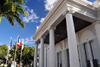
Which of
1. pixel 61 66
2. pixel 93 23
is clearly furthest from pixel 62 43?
pixel 93 23

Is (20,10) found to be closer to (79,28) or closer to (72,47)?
(72,47)

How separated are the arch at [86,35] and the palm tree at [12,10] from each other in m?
9.00

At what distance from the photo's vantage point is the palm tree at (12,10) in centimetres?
1025

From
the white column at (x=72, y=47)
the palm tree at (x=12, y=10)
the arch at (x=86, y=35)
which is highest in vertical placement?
the palm tree at (x=12, y=10)

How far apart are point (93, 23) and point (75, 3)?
164 inches

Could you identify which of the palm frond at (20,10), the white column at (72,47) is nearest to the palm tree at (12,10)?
the palm frond at (20,10)

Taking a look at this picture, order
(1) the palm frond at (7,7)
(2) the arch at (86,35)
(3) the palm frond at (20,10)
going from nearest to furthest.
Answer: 1. (1) the palm frond at (7,7)
2. (3) the palm frond at (20,10)
3. (2) the arch at (86,35)

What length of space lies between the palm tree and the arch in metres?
9.00

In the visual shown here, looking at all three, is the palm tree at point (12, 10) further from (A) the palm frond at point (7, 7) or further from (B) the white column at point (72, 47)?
(B) the white column at point (72, 47)

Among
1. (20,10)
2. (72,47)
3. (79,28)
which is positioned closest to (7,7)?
(20,10)

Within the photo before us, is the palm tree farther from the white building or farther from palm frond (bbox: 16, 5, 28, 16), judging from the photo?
the white building

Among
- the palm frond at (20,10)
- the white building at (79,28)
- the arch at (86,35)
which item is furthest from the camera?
the arch at (86,35)

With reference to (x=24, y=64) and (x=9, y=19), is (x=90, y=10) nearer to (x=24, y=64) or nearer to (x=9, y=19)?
(x=9, y=19)

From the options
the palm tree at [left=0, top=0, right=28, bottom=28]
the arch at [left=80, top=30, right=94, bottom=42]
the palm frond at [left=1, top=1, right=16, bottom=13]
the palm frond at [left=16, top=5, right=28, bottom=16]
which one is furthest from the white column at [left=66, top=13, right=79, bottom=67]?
the palm frond at [left=1, top=1, right=16, bottom=13]
